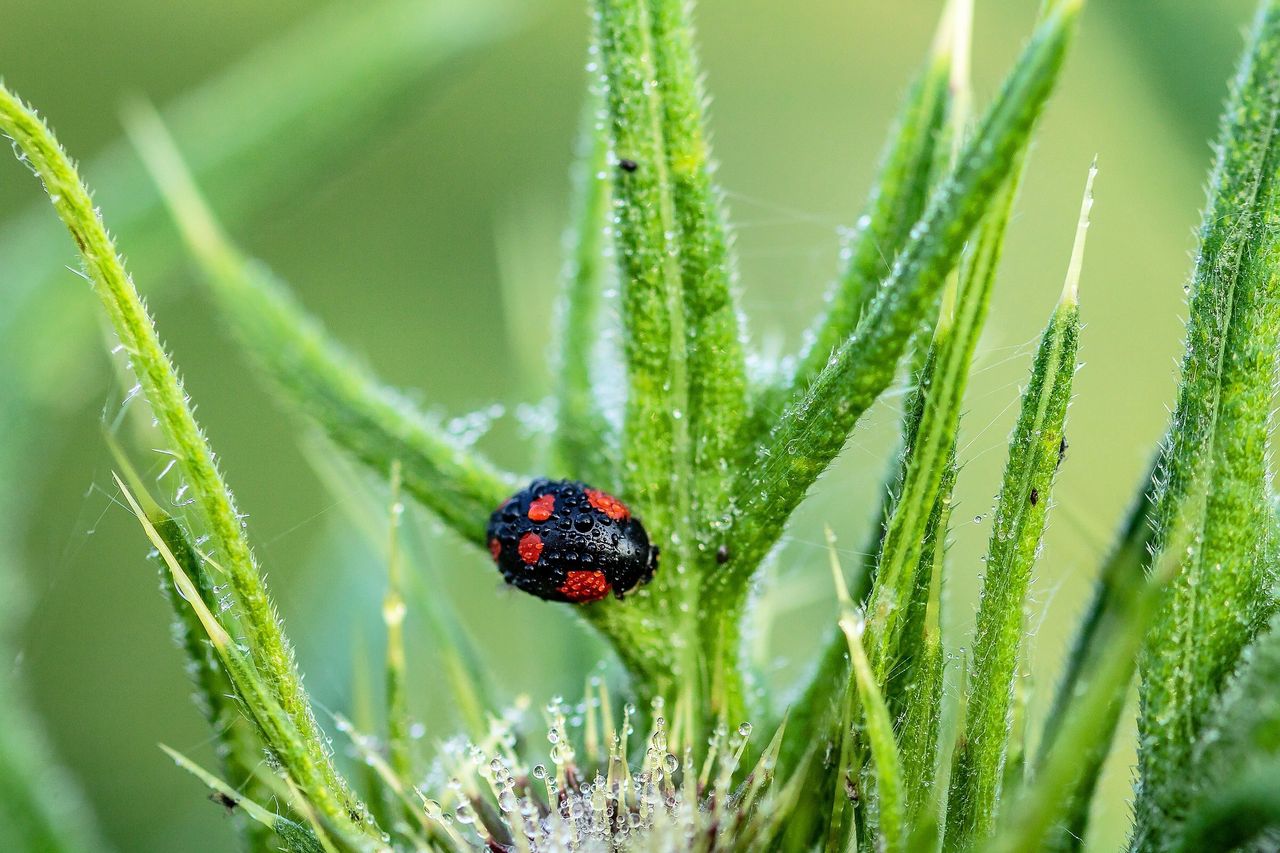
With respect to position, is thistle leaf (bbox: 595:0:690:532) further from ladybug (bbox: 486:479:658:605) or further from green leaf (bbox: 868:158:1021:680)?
green leaf (bbox: 868:158:1021:680)

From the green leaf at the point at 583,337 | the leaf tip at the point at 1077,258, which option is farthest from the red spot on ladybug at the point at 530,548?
the leaf tip at the point at 1077,258

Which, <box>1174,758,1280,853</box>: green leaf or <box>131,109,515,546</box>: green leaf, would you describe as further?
<box>131,109,515,546</box>: green leaf

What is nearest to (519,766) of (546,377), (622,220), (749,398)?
(749,398)

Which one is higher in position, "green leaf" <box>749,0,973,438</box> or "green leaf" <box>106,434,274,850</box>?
"green leaf" <box>749,0,973,438</box>

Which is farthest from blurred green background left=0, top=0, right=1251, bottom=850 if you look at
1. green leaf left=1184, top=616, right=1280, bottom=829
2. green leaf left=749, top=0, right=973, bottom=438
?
green leaf left=1184, top=616, right=1280, bottom=829

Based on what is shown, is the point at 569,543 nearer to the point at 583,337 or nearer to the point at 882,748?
the point at 583,337

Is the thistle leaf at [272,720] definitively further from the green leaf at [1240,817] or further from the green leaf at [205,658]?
the green leaf at [1240,817]

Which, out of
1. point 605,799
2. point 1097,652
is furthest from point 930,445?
point 605,799
